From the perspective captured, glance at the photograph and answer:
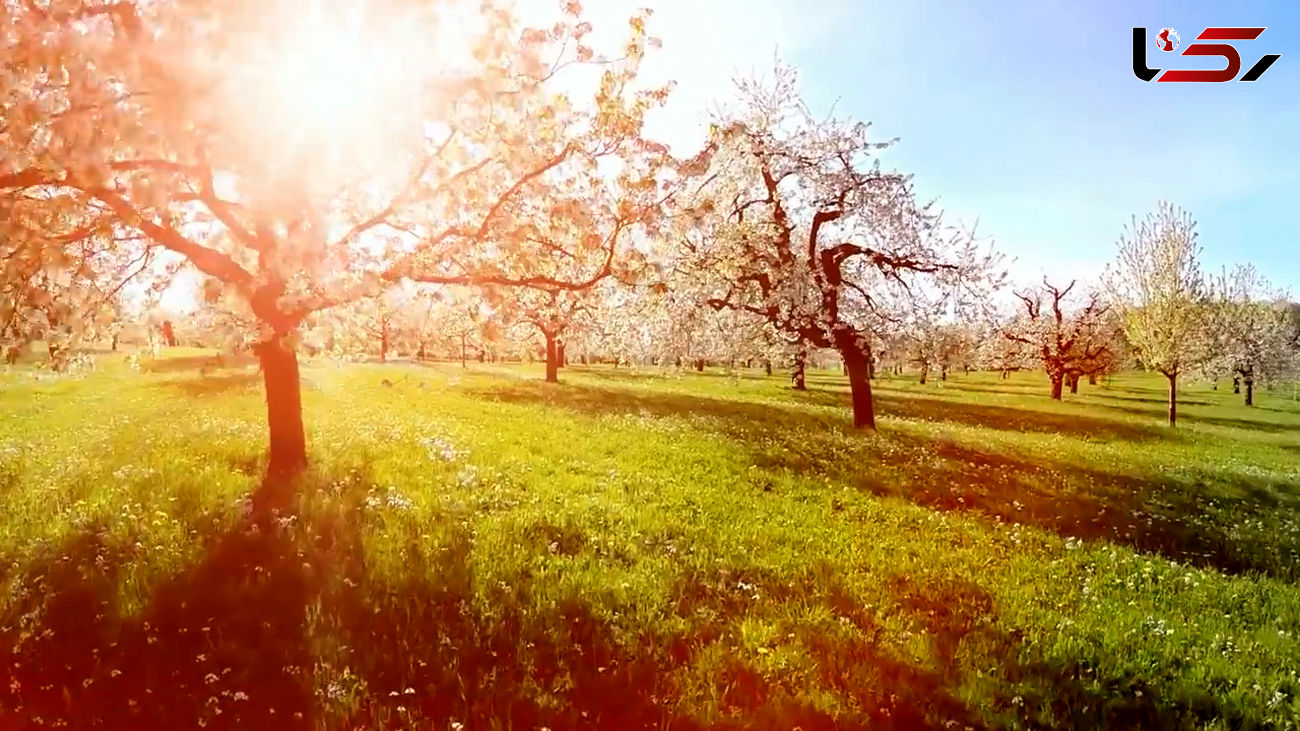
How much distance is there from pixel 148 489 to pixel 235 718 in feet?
26.3

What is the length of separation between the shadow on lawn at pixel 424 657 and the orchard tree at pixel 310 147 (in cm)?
382

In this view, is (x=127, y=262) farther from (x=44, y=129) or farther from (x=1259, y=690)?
(x=1259, y=690)

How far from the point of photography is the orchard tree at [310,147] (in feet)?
32.5

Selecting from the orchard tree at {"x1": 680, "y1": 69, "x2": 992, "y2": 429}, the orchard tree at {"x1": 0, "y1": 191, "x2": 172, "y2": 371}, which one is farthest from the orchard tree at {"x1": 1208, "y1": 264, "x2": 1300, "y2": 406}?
the orchard tree at {"x1": 0, "y1": 191, "x2": 172, "y2": 371}

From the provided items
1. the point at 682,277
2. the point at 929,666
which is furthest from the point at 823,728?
the point at 682,277

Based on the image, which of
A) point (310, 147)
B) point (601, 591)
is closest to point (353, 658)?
point (601, 591)

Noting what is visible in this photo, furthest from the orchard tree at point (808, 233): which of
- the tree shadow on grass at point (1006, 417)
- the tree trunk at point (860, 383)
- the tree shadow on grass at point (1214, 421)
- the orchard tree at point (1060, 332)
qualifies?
the orchard tree at point (1060, 332)

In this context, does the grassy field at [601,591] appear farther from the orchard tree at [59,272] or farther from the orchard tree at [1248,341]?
the orchard tree at [1248,341]

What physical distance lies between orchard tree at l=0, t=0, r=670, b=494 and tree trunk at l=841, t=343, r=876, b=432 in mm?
18005

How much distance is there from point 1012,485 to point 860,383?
33.4ft

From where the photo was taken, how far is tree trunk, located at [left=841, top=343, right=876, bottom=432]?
1179 inches

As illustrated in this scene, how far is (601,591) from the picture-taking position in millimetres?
9469

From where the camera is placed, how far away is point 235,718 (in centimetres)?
639

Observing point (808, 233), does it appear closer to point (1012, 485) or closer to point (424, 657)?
point (1012, 485)
